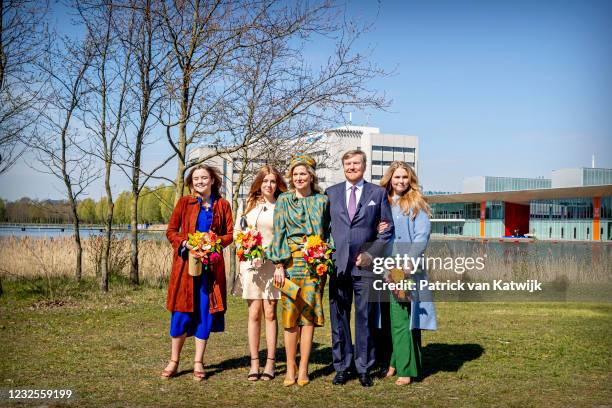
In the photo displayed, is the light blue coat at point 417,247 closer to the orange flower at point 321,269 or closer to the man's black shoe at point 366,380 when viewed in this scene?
the man's black shoe at point 366,380

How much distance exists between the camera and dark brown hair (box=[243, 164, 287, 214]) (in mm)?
5878

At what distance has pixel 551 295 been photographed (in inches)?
537

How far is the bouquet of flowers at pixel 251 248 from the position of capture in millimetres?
5625

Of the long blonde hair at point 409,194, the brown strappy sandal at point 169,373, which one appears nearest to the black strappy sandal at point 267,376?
the brown strappy sandal at point 169,373

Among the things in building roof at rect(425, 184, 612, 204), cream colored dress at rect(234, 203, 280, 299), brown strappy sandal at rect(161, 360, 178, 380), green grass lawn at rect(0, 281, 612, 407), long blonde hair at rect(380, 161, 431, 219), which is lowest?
green grass lawn at rect(0, 281, 612, 407)

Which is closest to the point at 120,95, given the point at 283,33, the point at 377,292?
the point at 283,33

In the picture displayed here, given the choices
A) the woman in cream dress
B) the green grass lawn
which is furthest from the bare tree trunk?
the woman in cream dress

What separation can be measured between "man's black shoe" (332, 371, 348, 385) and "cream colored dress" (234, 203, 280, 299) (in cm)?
92

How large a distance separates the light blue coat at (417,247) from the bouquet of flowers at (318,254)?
73 cm

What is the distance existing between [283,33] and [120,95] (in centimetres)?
486

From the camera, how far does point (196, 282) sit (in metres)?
5.72

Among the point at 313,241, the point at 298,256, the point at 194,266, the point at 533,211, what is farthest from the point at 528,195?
the point at 194,266

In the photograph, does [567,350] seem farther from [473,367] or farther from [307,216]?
[307,216]

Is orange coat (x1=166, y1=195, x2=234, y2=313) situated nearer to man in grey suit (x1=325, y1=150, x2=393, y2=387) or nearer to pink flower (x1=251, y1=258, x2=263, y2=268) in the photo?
pink flower (x1=251, y1=258, x2=263, y2=268)
